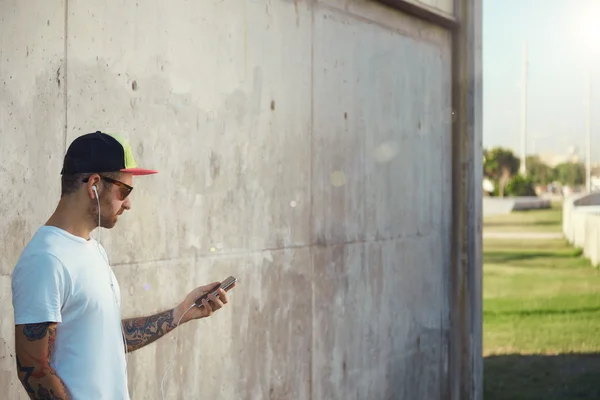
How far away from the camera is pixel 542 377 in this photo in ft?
33.5

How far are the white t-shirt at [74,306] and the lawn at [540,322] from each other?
24.1 ft

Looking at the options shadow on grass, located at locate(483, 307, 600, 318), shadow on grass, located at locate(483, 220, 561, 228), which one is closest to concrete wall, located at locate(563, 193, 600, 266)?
shadow on grass, located at locate(483, 220, 561, 228)

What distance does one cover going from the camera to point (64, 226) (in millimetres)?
2559

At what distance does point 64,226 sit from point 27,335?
0.39m

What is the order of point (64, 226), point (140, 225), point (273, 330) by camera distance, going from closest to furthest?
point (64, 226)
point (140, 225)
point (273, 330)

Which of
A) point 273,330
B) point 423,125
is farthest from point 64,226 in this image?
point 423,125

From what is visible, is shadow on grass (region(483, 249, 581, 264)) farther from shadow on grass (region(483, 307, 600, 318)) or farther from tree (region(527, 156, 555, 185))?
tree (region(527, 156, 555, 185))

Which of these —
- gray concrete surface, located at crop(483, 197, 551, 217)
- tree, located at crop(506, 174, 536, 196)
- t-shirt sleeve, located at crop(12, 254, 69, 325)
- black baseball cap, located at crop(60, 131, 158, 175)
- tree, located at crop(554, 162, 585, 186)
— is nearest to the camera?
t-shirt sleeve, located at crop(12, 254, 69, 325)

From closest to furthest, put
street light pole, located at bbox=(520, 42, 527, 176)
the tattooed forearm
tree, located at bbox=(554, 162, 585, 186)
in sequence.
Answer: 1. the tattooed forearm
2. street light pole, located at bbox=(520, 42, 527, 176)
3. tree, located at bbox=(554, 162, 585, 186)

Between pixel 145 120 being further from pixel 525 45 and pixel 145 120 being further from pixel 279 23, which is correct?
pixel 525 45

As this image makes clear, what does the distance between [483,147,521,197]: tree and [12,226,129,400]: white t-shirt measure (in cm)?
5594

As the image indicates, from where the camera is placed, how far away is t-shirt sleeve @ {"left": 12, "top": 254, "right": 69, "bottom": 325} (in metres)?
2.33

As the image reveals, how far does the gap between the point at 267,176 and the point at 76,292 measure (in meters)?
2.66

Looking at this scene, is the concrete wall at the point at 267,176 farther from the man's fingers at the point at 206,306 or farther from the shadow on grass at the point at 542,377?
the shadow on grass at the point at 542,377
